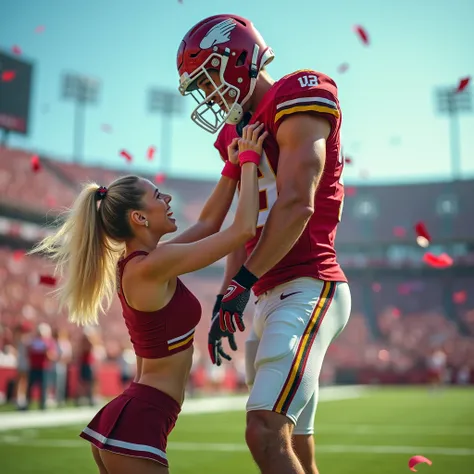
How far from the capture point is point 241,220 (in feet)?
9.80

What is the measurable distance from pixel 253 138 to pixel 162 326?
36.2 inches

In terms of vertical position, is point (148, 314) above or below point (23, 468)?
above

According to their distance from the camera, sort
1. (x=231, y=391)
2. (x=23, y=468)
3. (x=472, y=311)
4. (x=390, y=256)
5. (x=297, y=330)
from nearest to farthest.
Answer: (x=297, y=330), (x=23, y=468), (x=231, y=391), (x=472, y=311), (x=390, y=256)

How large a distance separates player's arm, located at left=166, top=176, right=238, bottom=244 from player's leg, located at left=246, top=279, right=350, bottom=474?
0.70m

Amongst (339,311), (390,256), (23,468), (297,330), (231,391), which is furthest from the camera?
(390,256)

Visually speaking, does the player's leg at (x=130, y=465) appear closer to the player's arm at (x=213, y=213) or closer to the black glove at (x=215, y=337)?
the black glove at (x=215, y=337)

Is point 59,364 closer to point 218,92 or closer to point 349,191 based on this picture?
point 218,92

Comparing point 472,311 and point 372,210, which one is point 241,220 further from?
point 372,210

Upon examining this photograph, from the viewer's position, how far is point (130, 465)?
9.73 feet

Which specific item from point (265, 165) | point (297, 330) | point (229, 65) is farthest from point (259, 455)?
point (229, 65)

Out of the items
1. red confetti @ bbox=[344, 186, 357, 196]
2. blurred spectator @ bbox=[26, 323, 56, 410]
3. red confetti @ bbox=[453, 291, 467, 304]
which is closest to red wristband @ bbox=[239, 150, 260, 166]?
blurred spectator @ bbox=[26, 323, 56, 410]

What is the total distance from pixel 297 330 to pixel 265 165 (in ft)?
2.51

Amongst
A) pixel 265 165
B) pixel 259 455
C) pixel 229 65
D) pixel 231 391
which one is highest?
pixel 229 65

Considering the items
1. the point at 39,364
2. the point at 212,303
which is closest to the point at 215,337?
the point at 39,364
